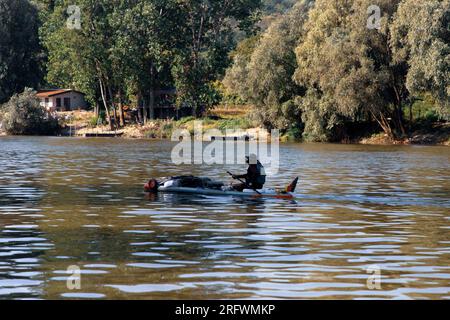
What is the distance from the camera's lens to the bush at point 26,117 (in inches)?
4471

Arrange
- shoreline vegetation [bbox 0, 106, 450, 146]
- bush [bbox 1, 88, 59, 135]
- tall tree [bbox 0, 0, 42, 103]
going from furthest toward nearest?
tall tree [bbox 0, 0, 42, 103] < bush [bbox 1, 88, 59, 135] < shoreline vegetation [bbox 0, 106, 450, 146]

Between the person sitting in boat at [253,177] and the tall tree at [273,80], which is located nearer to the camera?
the person sitting in boat at [253,177]

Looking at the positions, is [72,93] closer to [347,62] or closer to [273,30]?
[273,30]

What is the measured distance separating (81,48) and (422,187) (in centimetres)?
8134

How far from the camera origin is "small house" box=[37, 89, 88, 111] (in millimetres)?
137125

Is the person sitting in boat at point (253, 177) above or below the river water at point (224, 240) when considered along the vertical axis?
above

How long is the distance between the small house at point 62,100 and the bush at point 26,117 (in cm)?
1731

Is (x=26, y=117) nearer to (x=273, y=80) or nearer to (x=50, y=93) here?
(x=50, y=93)

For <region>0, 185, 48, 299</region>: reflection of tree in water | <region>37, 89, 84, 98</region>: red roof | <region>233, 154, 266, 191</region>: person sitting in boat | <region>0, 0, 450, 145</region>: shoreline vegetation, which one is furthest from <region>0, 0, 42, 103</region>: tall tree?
<region>0, 185, 48, 299</region>: reflection of tree in water

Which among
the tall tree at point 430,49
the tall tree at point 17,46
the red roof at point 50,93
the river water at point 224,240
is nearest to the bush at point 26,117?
the tall tree at point 17,46

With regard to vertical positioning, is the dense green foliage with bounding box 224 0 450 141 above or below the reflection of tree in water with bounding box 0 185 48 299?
above

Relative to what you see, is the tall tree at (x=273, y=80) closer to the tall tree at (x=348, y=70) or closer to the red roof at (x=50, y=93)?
the tall tree at (x=348, y=70)

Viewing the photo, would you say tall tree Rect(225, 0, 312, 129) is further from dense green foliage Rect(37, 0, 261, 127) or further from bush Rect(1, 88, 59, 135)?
bush Rect(1, 88, 59, 135)

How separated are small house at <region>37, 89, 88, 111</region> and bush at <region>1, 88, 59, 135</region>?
56.8ft
